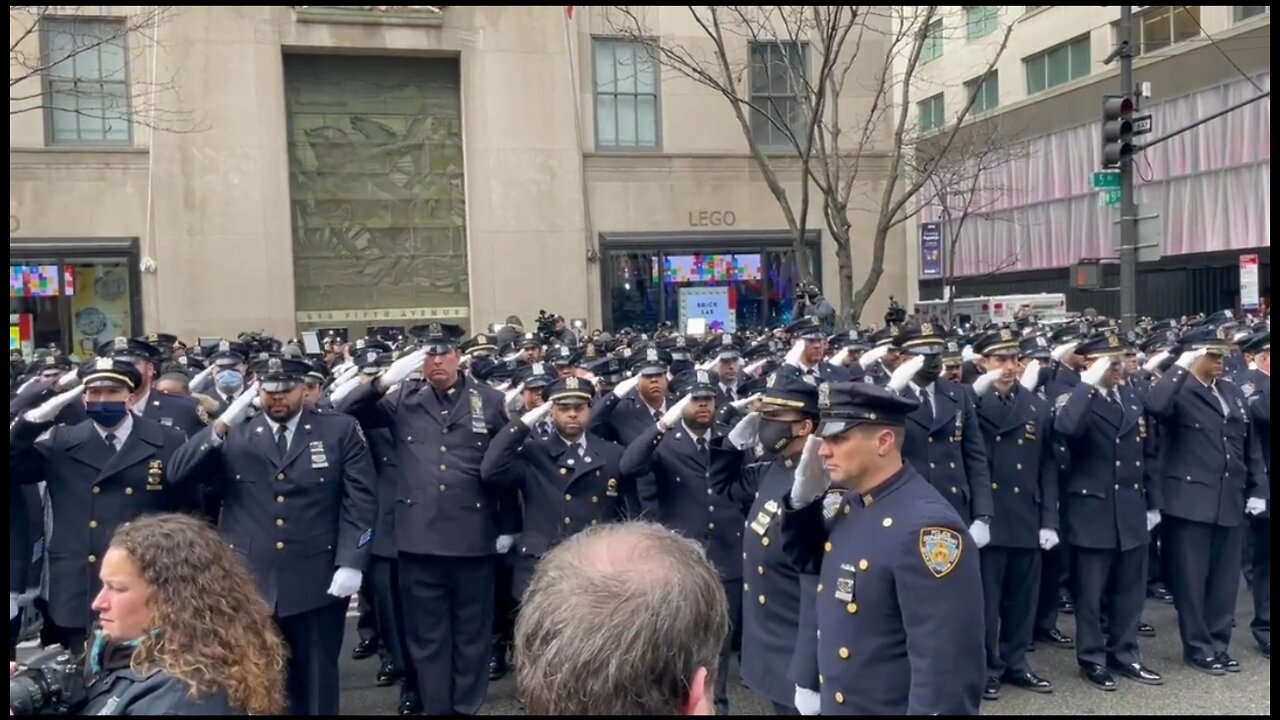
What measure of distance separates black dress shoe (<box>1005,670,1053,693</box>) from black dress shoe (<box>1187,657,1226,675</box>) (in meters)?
1.05

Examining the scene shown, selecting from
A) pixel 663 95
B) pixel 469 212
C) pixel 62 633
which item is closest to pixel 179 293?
pixel 469 212

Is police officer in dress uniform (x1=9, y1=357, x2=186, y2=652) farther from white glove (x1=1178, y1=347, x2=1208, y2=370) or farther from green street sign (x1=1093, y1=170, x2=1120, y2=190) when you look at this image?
green street sign (x1=1093, y1=170, x2=1120, y2=190)

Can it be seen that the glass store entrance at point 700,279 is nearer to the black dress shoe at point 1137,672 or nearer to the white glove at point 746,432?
the black dress shoe at point 1137,672

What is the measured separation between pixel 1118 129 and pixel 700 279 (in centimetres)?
1279

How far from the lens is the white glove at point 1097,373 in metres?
6.83

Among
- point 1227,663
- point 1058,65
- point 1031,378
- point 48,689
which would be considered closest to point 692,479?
point 1031,378

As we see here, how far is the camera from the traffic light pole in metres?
14.1

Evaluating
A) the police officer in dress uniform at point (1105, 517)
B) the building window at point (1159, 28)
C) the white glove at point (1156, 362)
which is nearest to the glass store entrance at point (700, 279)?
the building window at point (1159, 28)

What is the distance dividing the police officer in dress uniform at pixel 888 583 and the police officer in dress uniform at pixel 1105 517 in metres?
3.76

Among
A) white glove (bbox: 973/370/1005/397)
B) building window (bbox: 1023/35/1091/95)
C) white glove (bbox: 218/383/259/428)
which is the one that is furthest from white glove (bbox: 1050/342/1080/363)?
building window (bbox: 1023/35/1091/95)

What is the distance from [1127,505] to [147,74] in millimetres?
21389

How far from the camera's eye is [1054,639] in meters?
7.76

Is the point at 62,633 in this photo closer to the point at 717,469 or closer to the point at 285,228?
the point at 717,469

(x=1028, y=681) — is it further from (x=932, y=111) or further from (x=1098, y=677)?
(x=932, y=111)
